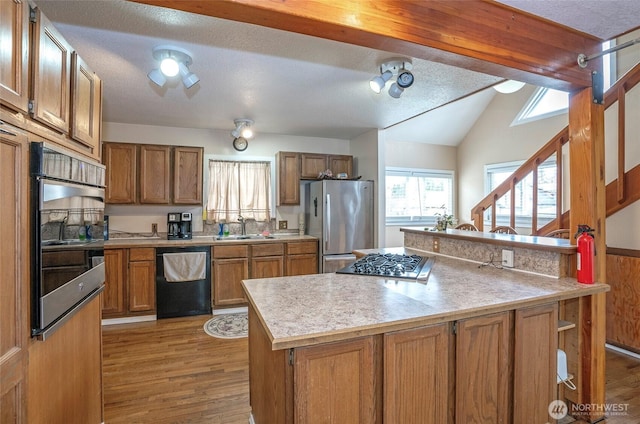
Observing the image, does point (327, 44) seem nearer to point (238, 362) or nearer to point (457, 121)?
point (238, 362)

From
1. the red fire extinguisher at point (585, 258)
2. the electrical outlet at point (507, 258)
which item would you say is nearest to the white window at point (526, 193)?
the electrical outlet at point (507, 258)

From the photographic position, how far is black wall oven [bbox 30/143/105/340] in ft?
3.93

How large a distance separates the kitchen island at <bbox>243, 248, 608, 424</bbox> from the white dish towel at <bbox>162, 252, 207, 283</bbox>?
219 centimetres

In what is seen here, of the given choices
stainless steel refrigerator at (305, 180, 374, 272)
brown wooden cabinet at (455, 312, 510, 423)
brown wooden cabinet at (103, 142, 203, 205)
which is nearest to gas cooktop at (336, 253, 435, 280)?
brown wooden cabinet at (455, 312, 510, 423)

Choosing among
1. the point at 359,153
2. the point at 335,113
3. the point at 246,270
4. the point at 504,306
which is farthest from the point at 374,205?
the point at 504,306

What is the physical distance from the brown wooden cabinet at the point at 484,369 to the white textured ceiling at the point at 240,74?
5.49 ft

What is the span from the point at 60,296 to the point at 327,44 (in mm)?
2029

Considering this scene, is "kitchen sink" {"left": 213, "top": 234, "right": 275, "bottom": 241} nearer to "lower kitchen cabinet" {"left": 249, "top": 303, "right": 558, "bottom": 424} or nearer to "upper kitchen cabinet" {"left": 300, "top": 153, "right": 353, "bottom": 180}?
"upper kitchen cabinet" {"left": 300, "top": 153, "right": 353, "bottom": 180}

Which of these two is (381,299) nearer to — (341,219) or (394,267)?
(394,267)

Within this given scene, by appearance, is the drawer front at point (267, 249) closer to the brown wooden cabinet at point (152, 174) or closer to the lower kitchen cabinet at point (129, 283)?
the brown wooden cabinet at point (152, 174)

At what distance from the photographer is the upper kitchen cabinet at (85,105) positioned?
5.06 feet

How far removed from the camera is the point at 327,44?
7.03 feet

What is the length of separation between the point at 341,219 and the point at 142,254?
8.02ft

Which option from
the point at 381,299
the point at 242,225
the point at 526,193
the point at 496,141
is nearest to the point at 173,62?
the point at 381,299
